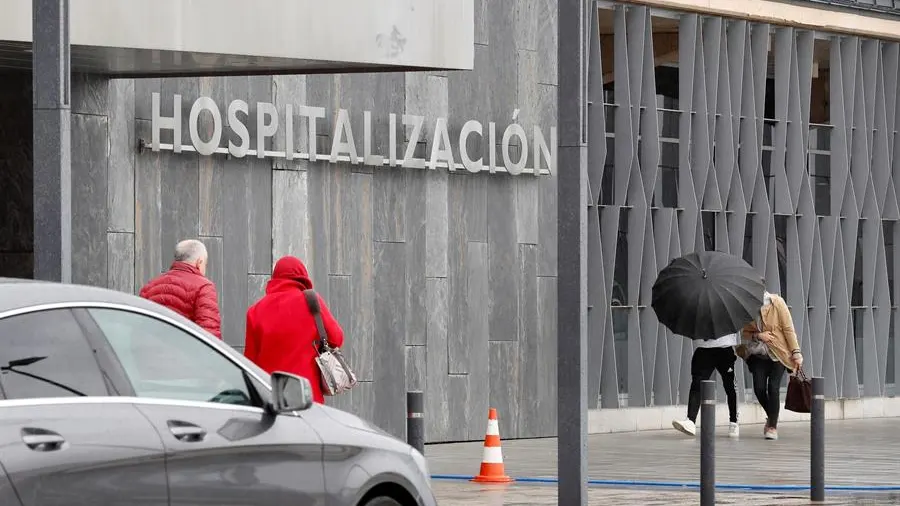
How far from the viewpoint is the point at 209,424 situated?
6566mm

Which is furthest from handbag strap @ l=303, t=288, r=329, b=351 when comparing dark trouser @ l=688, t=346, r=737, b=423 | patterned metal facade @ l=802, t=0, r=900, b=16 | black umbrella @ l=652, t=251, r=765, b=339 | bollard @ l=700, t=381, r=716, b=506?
patterned metal facade @ l=802, t=0, r=900, b=16

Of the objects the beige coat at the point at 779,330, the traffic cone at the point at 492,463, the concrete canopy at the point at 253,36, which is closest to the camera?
the concrete canopy at the point at 253,36

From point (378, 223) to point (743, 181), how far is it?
20.0ft

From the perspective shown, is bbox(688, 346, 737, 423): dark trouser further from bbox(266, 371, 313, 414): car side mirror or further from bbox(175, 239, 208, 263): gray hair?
bbox(266, 371, 313, 414): car side mirror

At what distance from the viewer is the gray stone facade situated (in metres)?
16.6

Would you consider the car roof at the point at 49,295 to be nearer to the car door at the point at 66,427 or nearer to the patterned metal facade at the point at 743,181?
the car door at the point at 66,427

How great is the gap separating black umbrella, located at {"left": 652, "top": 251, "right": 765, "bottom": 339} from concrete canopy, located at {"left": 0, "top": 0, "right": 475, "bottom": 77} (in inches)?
180

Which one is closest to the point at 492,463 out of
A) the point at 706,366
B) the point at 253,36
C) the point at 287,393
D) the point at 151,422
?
the point at 253,36

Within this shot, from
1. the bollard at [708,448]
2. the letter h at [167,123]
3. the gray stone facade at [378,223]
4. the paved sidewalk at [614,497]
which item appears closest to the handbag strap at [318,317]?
the paved sidewalk at [614,497]

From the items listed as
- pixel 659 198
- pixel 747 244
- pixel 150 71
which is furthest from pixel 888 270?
pixel 150 71

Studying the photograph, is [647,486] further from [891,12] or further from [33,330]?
[891,12]

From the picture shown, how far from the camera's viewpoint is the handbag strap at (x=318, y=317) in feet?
35.8

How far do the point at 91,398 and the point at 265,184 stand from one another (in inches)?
457

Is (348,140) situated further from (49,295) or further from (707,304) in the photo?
(49,295)
